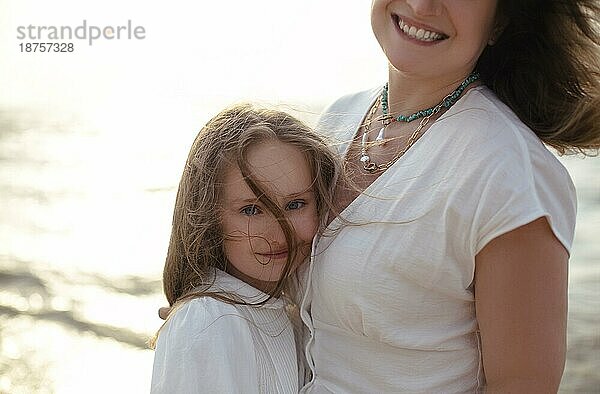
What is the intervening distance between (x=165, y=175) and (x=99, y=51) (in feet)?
6.62

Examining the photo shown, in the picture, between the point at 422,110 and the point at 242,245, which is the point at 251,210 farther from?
the point at 422,110

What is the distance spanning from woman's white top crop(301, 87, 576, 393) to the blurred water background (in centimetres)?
226

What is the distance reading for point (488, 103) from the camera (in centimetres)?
204

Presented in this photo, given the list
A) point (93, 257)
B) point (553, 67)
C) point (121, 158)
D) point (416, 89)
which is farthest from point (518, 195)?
point (121, 158)

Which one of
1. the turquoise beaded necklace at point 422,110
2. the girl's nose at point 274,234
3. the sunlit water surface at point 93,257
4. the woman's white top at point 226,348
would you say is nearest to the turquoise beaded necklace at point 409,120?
the turquoise beaded necklace at point 422,110

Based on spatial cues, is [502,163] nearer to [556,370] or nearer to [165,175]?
[556,370]

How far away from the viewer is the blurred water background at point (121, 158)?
465 cm

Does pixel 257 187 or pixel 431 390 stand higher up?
pixel 257 187

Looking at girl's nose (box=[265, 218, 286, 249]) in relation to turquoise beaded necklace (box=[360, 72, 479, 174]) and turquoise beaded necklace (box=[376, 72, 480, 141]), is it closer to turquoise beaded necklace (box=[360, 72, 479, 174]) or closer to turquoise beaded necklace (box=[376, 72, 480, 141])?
turquoise beaded necklace (box=[360, 72, 479, 174])

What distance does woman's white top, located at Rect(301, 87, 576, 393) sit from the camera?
1.88 metres

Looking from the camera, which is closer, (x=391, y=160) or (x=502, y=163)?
(x=502, y=163)

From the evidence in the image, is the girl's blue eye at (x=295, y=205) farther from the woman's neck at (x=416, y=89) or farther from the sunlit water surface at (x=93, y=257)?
the sunlit water surface at (x=93, y=257)

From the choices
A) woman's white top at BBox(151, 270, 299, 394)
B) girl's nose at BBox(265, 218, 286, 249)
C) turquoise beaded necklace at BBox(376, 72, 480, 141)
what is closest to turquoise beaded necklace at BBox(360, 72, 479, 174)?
turquoise beaded necklace at BBox(376, 72, 480, 141)

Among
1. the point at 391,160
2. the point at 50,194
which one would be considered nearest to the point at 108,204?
the point at 50,194
